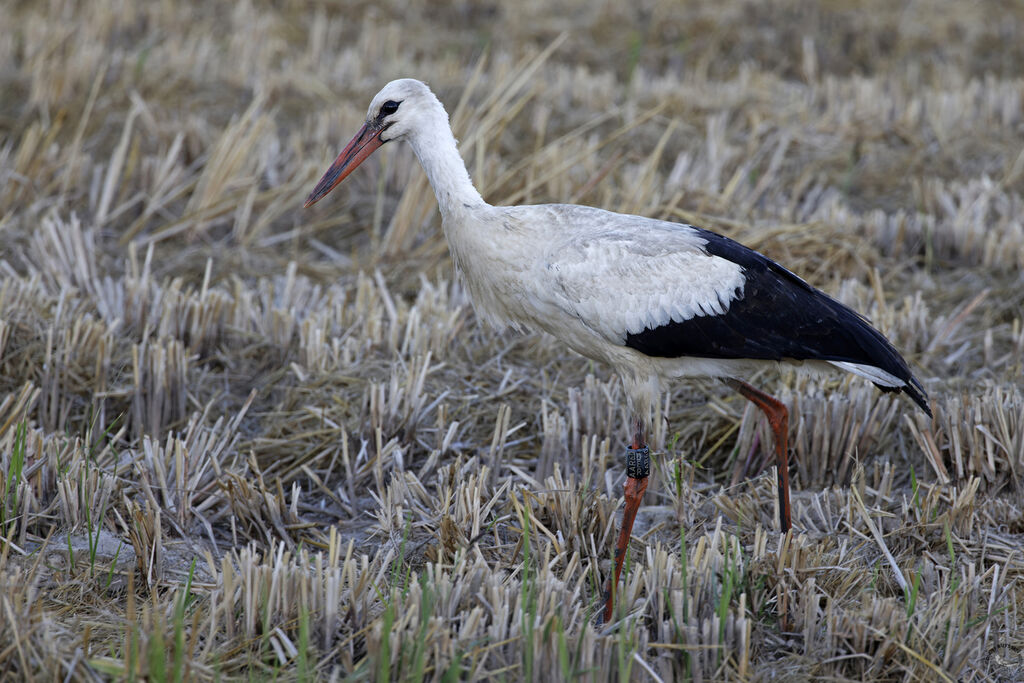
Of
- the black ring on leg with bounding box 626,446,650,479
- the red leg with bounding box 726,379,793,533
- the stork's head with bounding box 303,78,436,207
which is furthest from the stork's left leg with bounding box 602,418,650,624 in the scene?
the stork's head with bounding box 303,78,436,207

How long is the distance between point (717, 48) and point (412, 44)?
3.06 m

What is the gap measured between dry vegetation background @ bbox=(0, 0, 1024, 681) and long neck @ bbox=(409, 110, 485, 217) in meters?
0.84

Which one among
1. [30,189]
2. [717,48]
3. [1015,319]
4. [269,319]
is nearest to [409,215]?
[269,319]

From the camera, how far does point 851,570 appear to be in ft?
10.7

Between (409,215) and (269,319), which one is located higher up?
(409,215)

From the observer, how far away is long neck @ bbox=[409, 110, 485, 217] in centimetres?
376

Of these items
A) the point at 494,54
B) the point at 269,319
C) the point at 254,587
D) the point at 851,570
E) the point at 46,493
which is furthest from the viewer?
the point at 494,54

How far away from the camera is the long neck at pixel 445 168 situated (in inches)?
148

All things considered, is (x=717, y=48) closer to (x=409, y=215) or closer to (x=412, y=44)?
(x=412, y=44)

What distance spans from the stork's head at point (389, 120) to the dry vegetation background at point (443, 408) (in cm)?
87

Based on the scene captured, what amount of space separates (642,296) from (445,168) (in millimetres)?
836

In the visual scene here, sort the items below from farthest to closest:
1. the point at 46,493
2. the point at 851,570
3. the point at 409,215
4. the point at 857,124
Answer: the point at 857,124 → the point at 409,215 → the point at 46,493 → the point at 851,570

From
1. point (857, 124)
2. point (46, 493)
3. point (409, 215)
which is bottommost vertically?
point (46, 493)

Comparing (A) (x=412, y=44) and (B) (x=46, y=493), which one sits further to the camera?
(A) (x=412, y=44)
